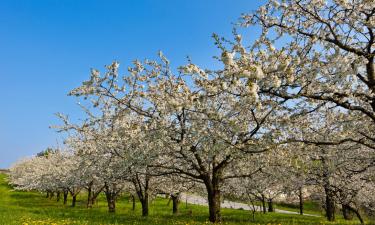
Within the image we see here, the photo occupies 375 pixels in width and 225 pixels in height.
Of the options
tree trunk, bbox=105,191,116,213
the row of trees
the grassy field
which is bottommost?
the grassy field

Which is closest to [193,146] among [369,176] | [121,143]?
[121,143]

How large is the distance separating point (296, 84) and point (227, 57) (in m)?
2.89

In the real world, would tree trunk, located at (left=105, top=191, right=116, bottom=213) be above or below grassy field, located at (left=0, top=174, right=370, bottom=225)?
above

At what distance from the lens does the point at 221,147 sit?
1166 centimetres

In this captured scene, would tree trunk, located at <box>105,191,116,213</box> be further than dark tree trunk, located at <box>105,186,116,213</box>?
No

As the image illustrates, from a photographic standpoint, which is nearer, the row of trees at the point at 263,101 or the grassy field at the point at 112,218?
the row of trees at the point at 263,101

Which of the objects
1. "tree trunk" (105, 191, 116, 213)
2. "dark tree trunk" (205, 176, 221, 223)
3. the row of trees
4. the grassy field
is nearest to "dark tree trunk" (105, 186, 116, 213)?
"tree trunk" (105, 191, 116, 213)

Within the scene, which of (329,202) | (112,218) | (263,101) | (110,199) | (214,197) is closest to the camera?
(263,101)

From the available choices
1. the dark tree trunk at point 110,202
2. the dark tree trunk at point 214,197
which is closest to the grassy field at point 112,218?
the dark tree trunk at point 214,197

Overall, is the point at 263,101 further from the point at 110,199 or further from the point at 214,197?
the point at 110,199

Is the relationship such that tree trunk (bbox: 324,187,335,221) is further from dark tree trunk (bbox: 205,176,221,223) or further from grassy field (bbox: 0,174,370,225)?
dark tree trunk (bbox: 205,176,221,223)

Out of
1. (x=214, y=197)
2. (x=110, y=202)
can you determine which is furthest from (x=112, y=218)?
(x=110, y=202)

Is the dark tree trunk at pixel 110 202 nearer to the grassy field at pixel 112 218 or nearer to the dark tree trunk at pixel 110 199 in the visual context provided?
the dark tree trunk at pixel 110 199

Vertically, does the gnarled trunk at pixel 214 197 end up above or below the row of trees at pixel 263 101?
below
